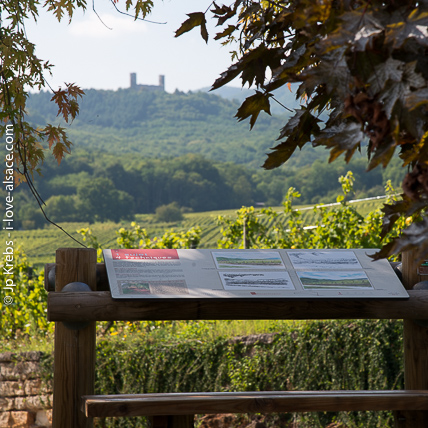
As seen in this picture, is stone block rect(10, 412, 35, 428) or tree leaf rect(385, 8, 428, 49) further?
stone block rect(10, 412, 35, 428)

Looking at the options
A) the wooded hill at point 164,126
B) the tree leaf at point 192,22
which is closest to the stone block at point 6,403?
the tree leaf at point 192,22

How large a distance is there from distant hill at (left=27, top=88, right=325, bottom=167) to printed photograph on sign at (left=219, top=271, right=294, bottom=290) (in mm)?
62931

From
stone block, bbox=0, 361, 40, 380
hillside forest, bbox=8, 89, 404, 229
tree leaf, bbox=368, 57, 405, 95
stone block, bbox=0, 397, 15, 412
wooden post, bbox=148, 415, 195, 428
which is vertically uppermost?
hillside forest, bbox=8, 89, 404, 229

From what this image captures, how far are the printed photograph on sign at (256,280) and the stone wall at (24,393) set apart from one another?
2927mm

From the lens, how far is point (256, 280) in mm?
1931

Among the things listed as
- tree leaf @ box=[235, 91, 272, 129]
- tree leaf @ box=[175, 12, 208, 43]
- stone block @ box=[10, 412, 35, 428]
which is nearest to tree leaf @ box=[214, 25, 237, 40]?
tree leaf @ box=[175, 12, 208, 43]

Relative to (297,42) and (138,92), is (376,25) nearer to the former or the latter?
(297,42)

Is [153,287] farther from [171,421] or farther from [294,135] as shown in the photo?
[294,135]

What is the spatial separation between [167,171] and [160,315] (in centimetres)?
5794

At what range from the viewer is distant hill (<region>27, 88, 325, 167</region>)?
2788 inches

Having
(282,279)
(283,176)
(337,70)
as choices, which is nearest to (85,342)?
(282,279)

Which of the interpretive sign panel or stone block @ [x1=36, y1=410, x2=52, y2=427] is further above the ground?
the interpretive sign panel

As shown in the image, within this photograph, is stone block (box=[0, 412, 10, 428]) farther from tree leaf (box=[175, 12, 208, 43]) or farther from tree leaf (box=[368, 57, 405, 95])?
tree leaf (box=[368, 57, 405, 95])

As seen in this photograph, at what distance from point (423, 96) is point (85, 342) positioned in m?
1.41
